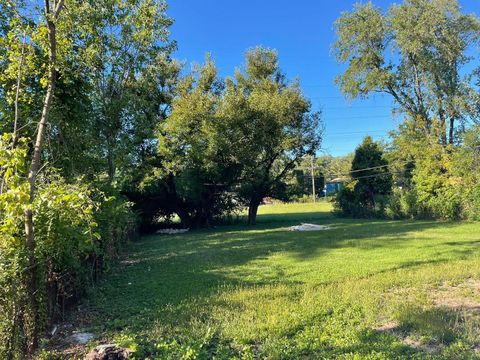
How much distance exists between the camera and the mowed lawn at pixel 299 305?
318 cm

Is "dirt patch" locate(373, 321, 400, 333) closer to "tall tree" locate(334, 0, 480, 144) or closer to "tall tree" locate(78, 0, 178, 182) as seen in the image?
"tall tree" locate(78, 0, 178, 182)

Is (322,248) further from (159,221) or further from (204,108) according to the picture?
(159,221)

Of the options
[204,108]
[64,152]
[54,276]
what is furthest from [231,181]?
[54,276]

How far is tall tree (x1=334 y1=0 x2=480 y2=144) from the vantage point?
16.4m

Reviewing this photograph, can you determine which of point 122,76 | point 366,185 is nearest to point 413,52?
point 366,185

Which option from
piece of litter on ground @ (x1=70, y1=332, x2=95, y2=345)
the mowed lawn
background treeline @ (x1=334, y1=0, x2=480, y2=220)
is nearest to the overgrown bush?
piece of litter on ground @ (x1=70, y1=332, x2=95, y2=345)

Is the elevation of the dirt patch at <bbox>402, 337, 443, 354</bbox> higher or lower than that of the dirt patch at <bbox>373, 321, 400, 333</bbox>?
lower

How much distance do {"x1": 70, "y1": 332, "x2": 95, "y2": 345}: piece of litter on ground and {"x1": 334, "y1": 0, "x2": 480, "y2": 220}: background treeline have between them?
1502 centimetres

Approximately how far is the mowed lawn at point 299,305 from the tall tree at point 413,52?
11.9 m

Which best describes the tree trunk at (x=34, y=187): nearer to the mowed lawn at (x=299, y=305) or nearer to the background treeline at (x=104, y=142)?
the background treeline at (x=104, y=142)

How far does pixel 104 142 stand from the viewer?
8609 mm

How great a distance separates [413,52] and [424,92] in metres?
2.34

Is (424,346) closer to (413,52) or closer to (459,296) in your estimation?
(459,296)

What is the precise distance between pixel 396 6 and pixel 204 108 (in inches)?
442
